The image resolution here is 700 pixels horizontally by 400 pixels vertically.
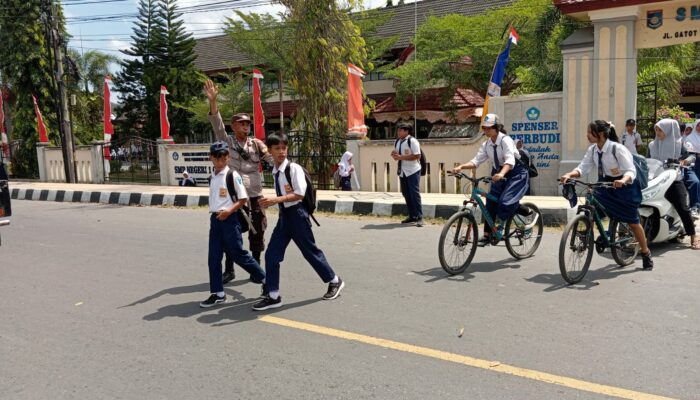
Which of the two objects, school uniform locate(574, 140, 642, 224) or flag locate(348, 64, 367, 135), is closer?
school uniform locate(574, 140, 642, 224)

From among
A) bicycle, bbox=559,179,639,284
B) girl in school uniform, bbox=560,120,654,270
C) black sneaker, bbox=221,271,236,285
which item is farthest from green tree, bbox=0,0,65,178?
bicycle, bbox=559,179,639,284

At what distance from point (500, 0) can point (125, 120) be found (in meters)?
20.9

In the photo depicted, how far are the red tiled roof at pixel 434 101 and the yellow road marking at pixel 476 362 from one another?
20.4 m

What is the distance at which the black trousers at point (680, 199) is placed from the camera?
6746mm

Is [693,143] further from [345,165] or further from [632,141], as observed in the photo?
[345,165]

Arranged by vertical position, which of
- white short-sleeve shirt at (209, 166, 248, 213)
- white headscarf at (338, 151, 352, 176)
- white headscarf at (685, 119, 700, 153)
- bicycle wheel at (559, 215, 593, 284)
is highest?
white headscarf at (685, 119, 700, 153)

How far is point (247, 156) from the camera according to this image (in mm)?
5668

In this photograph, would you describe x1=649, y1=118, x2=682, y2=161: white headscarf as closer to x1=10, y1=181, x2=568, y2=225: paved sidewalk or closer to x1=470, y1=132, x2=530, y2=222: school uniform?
x1=10, y1=181, x2=568, y2=225: paved sidewalk

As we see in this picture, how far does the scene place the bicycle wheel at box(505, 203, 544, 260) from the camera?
6319mm

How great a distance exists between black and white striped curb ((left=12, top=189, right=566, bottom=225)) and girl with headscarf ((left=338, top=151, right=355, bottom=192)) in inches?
78.3

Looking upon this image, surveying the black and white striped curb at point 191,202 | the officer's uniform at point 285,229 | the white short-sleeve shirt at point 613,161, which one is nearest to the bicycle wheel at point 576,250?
the white short-sleeve shirt at point 613,161

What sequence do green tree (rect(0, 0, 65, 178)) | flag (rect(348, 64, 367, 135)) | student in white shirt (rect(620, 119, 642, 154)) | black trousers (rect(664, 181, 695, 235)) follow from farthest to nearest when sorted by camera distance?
green tree (rect(0, 0, 65, 178)) → flag (rect(348, 64, 367, 135)) → student in white shirt (rect(620, 119, 642, 154)) → black trousers (rect(664, 181, 695, 235))

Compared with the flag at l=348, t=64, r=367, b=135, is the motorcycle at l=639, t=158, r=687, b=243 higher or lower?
lower

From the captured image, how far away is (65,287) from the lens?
5.86 metres
